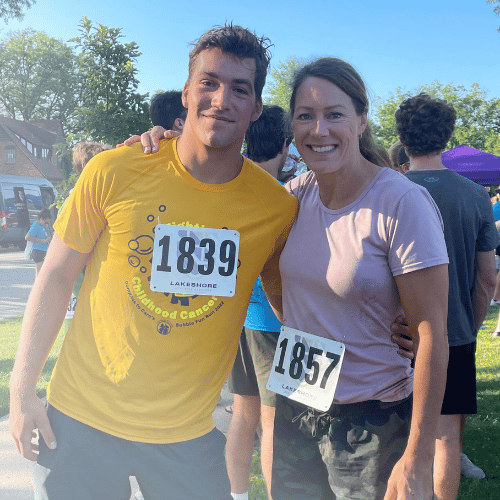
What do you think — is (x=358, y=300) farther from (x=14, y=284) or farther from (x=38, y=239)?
(x=14, y=284)

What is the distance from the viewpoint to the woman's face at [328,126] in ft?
6.38

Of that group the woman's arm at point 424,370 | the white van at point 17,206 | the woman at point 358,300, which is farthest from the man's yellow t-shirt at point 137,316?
the white van at point 17,206

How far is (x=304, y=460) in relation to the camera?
6.57 ft

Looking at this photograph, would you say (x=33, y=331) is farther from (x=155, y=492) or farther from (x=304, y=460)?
(x=304, y=460)

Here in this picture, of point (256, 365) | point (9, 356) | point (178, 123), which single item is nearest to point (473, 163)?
point (178, 123)

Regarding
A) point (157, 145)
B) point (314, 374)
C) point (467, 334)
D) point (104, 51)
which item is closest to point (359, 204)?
point (314, 374)

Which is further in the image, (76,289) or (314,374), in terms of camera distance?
(76,289)

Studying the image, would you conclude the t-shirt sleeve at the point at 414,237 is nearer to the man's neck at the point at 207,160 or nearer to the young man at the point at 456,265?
the man's neck at the point at 207,160

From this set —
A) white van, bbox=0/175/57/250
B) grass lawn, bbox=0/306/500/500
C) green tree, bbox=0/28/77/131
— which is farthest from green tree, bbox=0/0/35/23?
green tree, bbox=0/28/77/131

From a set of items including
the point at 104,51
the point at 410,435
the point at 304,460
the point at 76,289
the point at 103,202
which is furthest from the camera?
the point at 104,51

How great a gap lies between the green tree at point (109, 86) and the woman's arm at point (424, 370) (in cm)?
926

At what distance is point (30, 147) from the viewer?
4706 cm

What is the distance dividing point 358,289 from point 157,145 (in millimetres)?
866

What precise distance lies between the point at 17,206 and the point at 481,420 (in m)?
25.4
